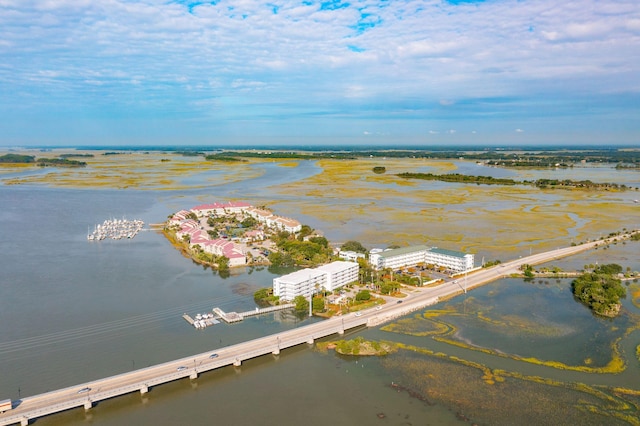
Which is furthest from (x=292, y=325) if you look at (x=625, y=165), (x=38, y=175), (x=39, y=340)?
(x=625, y=165)

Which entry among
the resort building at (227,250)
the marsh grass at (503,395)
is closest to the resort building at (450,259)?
the marsh grass at (503,395)

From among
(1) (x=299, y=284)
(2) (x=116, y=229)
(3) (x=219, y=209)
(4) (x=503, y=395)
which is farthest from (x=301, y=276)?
(3) (x=219, y=209)

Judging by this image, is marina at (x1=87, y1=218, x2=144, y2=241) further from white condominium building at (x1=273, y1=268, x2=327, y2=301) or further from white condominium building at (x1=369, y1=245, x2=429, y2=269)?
white condominium building at (x1=369, y1=245, x2=429, y2=269)

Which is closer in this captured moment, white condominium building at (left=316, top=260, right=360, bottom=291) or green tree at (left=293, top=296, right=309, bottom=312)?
green tree at (left=293, top=296, right=309, bottom=312)

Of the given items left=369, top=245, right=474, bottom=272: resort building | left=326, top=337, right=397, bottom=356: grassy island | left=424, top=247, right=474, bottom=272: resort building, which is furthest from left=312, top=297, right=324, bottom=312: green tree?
left=424, top=247, right=474, bottom=272: resort building

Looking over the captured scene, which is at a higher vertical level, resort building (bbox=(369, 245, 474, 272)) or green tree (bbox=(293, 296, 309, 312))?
resort building (bbox=(369, 245, 474, 272))

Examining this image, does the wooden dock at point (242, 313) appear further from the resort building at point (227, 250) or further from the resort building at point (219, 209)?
the resort building at point (219, 209)

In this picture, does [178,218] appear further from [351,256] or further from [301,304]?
[301,304]

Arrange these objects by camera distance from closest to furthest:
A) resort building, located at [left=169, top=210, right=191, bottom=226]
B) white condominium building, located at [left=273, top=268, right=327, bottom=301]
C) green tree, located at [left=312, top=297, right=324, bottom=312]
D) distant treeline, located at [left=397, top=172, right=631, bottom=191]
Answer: green tree, located at [left=312, top=297, right=324, bottom=312], white condominium building, located at [left=273, top=268, right=327, bottom=301], resort building, located at [left=169, top=210, right=191, bottom=226], distant treeline, located at [left=397, top=172, right=631, bottom=191]

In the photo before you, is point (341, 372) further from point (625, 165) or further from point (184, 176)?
point (625, 165)
